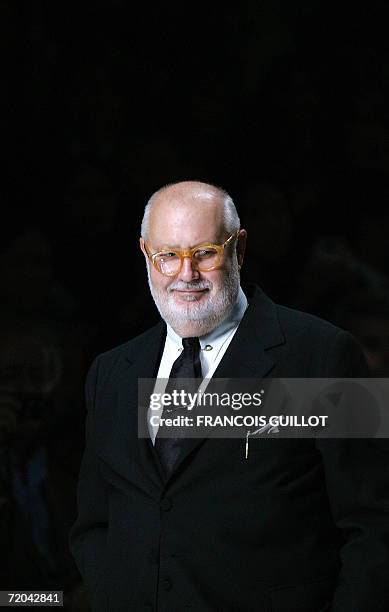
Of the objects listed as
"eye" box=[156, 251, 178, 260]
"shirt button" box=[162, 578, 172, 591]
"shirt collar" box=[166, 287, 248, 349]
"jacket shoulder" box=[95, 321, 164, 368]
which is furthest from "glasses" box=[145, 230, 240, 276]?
"shirt button" box=[162, 578, 172, 591]

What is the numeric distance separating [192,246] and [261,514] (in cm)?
64

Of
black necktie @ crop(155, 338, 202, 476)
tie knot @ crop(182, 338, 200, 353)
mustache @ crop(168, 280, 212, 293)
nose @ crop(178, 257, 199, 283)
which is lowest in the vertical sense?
black necktie @ crop(155, 338, 202, 476)

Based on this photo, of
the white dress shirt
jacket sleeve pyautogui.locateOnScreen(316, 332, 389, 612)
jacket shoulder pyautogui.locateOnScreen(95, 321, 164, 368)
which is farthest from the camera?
jacket shoulder pyautogui.locateOnScreen(95, 321, 164, 368)

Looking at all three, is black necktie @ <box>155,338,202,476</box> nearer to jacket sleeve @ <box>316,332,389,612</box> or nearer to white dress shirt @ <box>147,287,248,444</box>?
white dress shirt @ <box>147,287,248,444</box>

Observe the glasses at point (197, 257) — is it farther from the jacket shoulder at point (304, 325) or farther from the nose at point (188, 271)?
the jacket shoulder at point (304, 325)

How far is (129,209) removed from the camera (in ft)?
14.8

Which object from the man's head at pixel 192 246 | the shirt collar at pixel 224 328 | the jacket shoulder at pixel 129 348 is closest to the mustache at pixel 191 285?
the man's head at pixel 192 246

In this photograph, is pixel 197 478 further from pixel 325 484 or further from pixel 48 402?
pixel 48 402

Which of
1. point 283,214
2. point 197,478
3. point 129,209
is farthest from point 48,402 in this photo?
point 197,478

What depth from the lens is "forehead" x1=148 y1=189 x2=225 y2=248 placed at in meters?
2.40

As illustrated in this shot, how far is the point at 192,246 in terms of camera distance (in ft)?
7.86

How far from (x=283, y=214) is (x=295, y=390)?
223 cm

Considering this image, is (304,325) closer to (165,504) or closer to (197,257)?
(197,257)

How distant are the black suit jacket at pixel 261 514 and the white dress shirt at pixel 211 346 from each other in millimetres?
48
